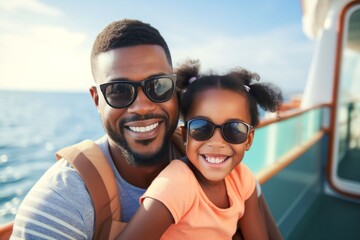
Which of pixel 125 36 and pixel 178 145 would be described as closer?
pixel 125 36

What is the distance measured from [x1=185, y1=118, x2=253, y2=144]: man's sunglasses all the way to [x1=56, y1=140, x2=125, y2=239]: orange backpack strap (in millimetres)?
401

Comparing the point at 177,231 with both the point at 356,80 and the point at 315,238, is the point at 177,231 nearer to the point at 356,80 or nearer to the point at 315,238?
the point at 315,238

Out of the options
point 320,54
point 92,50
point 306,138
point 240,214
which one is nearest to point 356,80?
point 320,54

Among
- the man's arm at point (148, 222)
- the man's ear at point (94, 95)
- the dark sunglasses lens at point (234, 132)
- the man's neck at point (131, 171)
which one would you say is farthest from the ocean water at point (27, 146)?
the man's arm at point (148, 222)

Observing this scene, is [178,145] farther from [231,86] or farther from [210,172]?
[231,86]

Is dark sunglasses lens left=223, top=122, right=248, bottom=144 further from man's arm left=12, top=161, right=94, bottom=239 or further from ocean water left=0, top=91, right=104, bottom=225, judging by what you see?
ocean water left=0, top=91, right=104, bottom=225

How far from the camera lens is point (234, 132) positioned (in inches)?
50.8

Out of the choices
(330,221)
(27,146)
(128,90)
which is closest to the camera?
(128,90)

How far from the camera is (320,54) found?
4734 mm

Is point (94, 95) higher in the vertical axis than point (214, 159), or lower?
higher

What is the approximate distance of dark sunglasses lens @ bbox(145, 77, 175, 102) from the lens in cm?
125

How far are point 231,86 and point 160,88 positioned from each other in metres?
0.33

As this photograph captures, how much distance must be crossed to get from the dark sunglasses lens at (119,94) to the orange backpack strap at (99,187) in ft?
0.75

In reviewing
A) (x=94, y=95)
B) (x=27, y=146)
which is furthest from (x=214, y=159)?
(x=27, y=146)
